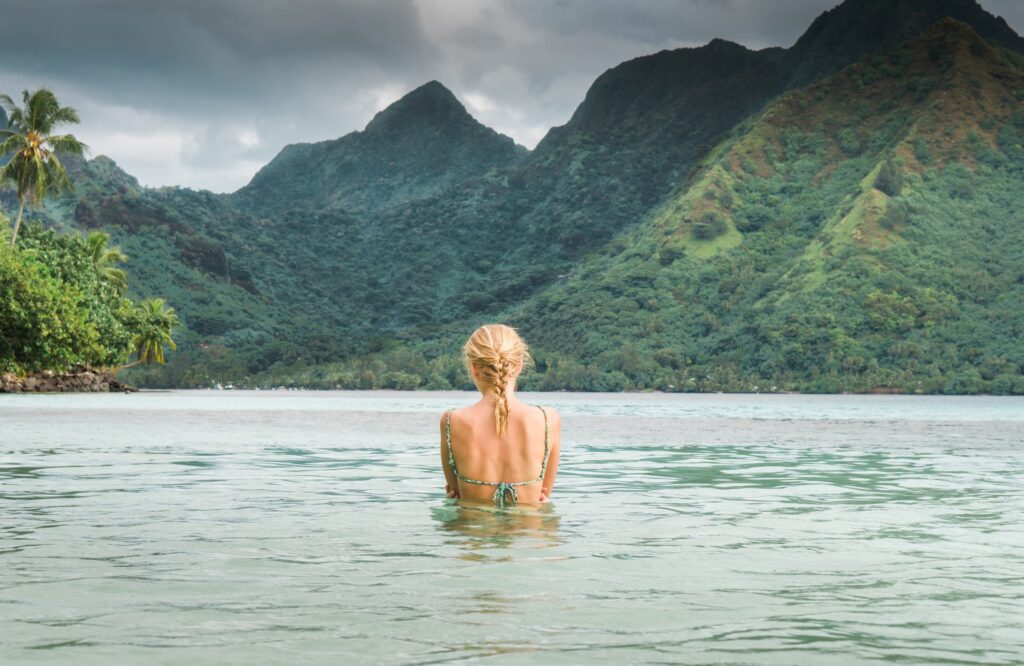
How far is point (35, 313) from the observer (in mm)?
79188

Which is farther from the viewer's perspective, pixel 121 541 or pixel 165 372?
pixel 165 372

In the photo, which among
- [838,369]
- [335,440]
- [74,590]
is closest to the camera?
[74,590]

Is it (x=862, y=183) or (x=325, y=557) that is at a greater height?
(x=862, y=183)

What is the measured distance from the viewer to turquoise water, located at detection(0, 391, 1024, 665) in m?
6.64

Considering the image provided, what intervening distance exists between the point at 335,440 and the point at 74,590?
88.6 ft

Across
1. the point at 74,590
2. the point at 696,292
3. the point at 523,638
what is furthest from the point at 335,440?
the point at 696,292

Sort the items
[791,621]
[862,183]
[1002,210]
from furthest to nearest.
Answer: [862,183], [1002,210], [791,621]

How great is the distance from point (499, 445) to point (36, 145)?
85.5 metres

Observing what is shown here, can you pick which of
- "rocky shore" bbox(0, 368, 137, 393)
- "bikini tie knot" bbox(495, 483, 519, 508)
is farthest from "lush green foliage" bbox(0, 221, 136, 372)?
"bikini tie knot" bbox(495, 483, 519, 508)

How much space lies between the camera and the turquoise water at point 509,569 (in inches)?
261

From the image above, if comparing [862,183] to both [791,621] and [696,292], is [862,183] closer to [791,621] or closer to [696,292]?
[696,292]

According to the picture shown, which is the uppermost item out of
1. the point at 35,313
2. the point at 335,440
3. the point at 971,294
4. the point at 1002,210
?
the point at 1002,210

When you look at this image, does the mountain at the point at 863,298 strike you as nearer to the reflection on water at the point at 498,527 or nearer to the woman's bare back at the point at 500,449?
the reflection on water at the point at 498,527

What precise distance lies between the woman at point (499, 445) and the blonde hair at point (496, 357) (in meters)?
0.01
